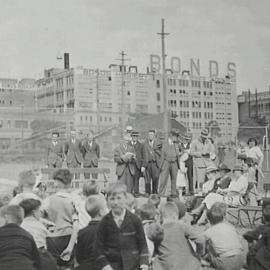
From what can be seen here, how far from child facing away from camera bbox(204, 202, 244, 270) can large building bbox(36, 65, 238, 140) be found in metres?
50.0

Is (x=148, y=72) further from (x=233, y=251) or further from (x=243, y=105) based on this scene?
(x=233, y=251)

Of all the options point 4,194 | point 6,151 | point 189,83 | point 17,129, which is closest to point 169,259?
point 4,194

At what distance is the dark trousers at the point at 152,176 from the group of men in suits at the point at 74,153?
2.10 m

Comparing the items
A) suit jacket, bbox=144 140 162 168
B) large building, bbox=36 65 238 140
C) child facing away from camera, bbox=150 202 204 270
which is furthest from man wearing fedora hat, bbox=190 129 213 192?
large building, bbox=36 65 238 140

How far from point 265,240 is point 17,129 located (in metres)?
48.7

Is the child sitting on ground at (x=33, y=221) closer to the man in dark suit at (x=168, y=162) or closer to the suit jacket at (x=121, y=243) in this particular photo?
the suit jacket at (x=121, y=243)

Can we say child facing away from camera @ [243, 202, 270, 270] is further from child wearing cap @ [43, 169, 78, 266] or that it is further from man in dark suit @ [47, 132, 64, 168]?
man in dark suit @ [47, 132, 64, 168]

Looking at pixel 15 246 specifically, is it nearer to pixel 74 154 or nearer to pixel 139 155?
pixel 139 155

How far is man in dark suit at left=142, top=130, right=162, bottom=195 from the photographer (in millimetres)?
12859

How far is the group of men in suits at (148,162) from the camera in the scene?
12594mm

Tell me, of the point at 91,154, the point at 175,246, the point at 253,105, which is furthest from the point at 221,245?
the point at 253,105

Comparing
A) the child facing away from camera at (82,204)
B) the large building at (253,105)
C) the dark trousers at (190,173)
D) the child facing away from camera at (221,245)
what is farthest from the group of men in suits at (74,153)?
the large building at (253,105)

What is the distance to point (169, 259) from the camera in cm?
511

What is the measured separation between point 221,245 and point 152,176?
755 centimetres
